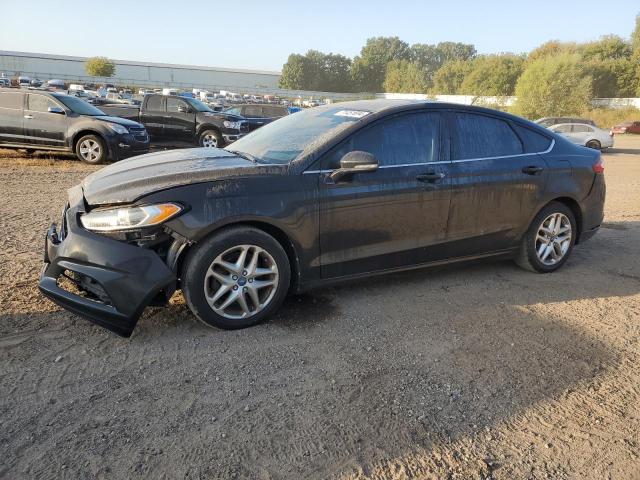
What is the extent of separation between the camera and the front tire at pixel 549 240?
4879 mm

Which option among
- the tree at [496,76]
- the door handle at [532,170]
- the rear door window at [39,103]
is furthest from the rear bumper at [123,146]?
the tree at [496,76]

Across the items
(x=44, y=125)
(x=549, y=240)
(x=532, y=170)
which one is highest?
(x=532, y=170)

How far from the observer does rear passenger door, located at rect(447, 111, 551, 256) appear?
14.2 feet

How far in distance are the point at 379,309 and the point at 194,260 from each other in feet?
5.09

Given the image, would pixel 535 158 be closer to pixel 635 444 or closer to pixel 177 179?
pixel 635 444

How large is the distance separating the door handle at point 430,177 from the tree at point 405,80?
105 metres

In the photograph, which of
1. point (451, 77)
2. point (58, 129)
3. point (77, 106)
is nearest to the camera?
point (58, 129)

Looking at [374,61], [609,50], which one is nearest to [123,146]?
[609,50]

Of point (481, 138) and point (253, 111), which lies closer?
point (481, 138)

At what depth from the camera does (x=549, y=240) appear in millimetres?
5000

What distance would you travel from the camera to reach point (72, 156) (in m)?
12.6

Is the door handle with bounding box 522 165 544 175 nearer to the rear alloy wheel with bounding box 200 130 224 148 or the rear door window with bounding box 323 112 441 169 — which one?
the rear door window with bounding box 323 112 441 169

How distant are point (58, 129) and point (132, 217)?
973 centimetres

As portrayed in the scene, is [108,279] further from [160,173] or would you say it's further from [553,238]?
[553,238]
